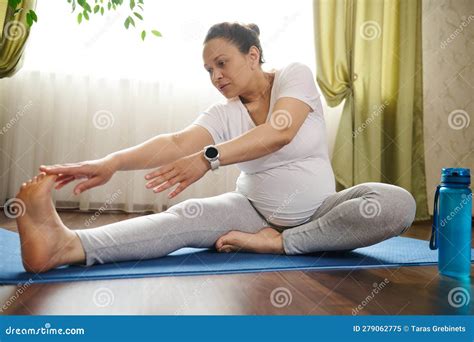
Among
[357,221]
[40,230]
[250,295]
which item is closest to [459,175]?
[357,221]

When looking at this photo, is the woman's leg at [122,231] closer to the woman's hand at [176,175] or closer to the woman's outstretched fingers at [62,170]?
the woman's outstretched fingers at [62,170]

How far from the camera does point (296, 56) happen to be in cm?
282

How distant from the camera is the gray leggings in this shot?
4.00 ft

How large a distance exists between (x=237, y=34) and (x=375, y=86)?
1600 millimetres

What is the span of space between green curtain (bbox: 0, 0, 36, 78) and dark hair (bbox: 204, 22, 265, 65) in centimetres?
148

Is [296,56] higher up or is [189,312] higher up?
[296,56]

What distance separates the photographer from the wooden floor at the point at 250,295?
0.87 metres

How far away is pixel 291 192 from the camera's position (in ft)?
4.64

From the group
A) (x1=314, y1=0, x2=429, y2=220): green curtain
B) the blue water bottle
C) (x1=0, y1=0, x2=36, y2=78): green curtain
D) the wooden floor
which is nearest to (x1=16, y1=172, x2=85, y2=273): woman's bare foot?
the wooden floor

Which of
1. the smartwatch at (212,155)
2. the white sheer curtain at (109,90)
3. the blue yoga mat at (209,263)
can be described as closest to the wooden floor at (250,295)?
the blue yoga mat at (209,263)

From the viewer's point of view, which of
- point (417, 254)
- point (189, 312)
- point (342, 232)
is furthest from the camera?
point (417, 254)

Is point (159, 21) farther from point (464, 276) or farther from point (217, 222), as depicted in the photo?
point (464, 276)

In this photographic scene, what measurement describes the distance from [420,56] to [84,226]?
205 cm

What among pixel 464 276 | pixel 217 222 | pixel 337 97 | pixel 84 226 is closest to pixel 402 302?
pixel 464 276
